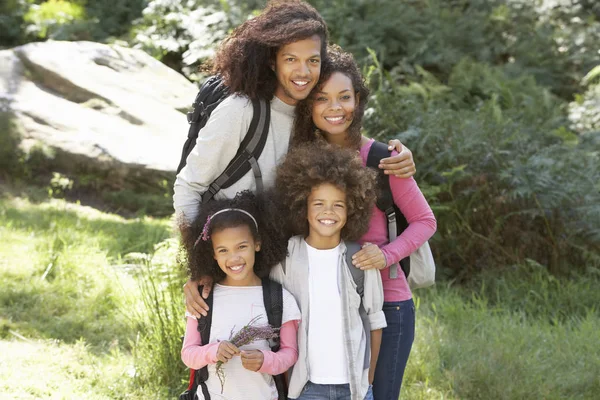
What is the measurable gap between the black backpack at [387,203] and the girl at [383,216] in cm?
2

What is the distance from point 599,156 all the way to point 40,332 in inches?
203

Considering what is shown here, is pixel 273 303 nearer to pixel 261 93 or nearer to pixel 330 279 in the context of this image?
pixel 330 279

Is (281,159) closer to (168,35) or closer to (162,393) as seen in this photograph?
(162,393)

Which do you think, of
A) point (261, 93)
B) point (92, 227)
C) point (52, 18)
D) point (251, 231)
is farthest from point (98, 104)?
point (251, 231)

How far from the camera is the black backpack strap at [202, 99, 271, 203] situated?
110 inches

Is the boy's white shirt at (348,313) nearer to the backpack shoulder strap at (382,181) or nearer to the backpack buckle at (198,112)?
the backpack shoulder strap at (382,181)

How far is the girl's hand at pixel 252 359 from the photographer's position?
2582 millimetres

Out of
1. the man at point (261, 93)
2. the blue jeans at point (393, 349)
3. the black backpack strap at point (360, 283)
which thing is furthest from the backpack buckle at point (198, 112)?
the blue jeans at point (393, 349)

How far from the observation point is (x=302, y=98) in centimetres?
287

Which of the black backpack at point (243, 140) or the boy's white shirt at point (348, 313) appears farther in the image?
the black backpack at point (243, 140)

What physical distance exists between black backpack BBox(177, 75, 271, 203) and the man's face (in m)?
0.12

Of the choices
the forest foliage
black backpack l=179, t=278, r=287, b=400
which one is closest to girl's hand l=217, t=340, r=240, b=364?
black backpack l=179, t=278, r=287, b=400

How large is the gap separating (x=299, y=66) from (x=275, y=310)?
0.92 metres

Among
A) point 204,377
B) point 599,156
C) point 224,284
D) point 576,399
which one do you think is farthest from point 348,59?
point 599,156
